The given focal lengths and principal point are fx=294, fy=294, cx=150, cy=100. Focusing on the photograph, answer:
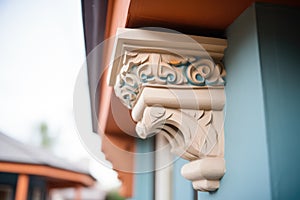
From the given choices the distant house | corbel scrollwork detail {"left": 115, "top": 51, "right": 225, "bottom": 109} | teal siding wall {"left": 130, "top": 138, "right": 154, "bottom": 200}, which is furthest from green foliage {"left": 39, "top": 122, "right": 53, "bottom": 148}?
corbel scrollwork detail {"left": 115, "top": 51, "right": 225, "bottom": 109}

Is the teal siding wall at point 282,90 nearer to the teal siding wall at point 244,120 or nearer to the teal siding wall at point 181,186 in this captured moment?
the teal siding wall at point 244,120

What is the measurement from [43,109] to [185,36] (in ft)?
9.79

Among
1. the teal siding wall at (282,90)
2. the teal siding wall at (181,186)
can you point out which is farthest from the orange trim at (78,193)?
the teal siding wall at (282,90)

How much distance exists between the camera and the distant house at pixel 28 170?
4.38m

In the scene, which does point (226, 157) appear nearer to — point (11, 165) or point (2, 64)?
point (2, 64)

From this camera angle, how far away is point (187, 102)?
68 centimetres

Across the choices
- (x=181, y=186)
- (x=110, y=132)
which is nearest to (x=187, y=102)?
(x=181, y=186)

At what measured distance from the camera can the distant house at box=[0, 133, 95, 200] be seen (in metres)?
4.38

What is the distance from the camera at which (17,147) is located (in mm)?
4637

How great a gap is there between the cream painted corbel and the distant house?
4.10 metres

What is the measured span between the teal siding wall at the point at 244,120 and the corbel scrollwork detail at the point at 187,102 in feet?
0.08

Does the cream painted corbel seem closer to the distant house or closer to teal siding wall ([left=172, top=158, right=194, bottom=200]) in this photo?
teal siding wall ([left=172, top=158, right=194, bottom=200])

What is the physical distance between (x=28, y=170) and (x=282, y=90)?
4562 mm

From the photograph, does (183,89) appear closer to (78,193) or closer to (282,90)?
(282,90)
